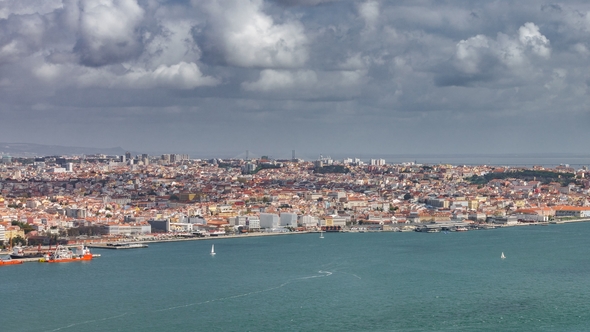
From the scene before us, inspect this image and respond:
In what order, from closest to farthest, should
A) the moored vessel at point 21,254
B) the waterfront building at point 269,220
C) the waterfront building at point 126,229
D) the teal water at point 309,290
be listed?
the teal water at point 309,290, the moored vessel at point 21,254, the waterfront building at point 126,229, the waterfront building at point 269,220

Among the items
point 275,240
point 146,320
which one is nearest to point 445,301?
point 146,320

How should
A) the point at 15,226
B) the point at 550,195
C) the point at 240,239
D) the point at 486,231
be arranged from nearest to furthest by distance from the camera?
the point at 15,226 < the point at 240,239 < the point at 486,231 < the point at 550,195

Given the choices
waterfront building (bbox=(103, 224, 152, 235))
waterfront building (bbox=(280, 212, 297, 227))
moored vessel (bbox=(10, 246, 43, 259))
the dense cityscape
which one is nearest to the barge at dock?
the dense cityscape

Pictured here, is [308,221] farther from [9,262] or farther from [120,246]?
[9,262]

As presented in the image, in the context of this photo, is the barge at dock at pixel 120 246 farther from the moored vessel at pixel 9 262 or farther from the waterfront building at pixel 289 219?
the waterfront building at pixel 289 219

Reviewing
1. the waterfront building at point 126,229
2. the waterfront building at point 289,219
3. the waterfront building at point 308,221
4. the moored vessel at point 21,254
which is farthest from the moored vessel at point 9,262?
the waterfront building at point 308,221

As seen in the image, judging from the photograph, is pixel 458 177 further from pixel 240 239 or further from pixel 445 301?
pixel 445 301

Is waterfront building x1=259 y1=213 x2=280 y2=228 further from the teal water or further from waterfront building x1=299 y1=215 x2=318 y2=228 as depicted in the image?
the teal water
